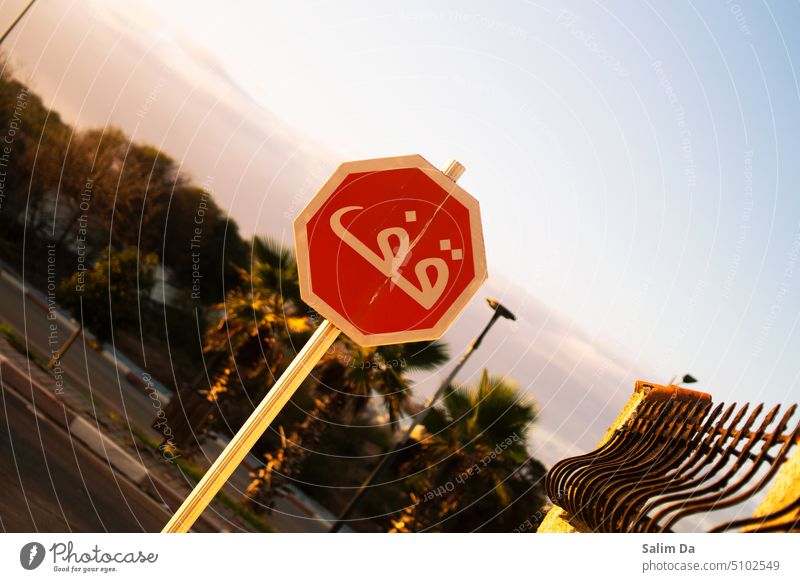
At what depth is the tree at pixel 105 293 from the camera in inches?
578

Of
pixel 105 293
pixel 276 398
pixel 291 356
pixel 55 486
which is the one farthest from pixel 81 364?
pixel 276 398

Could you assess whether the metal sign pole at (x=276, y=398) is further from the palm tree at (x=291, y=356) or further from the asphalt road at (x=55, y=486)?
the palm tree at (x=291, y=356)

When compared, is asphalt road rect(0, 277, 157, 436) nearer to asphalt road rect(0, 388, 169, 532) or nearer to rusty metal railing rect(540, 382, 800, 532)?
asphalt road rect(0, 388, 169, 532)

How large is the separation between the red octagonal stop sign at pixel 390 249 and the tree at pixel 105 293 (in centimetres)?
1303

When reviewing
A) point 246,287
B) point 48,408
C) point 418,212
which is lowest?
point 48,408

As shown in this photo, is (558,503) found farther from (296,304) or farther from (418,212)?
(296,304)

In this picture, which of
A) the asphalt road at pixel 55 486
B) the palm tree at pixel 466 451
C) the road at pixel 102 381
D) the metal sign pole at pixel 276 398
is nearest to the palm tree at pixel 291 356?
the palm tree at pixel 466 451

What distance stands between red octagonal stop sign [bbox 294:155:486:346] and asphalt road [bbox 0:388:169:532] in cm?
606

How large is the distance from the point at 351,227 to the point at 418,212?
→ 11.1 inches

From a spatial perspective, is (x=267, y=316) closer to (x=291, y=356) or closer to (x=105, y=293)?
(x=291, y=356)

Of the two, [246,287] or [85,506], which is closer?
[85,506]

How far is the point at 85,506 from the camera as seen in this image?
8648mm
